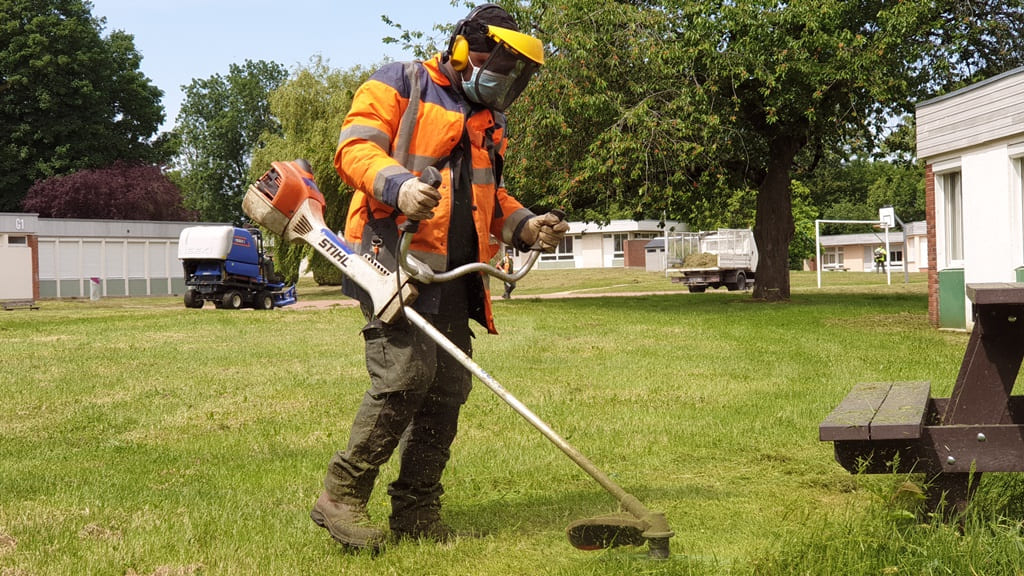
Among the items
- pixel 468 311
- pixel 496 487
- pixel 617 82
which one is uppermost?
pixel 617 82

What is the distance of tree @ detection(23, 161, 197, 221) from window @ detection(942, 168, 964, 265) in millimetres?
45907

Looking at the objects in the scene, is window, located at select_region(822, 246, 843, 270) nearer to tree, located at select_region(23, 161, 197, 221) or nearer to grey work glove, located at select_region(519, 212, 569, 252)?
tree, located at select_region(23, 161, 197, 221)

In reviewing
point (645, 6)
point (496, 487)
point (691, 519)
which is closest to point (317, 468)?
point (496, 487)

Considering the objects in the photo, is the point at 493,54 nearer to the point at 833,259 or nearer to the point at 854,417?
the point at 854,417

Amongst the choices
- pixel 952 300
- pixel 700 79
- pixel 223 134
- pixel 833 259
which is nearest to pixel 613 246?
pixel 833 259

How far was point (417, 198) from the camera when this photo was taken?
11.6ft

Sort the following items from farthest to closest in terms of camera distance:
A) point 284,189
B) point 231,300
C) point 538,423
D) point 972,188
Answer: point 231,300 < point 972,188 < point 284,189 < point 538,423

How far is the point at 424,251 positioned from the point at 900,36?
20.3m

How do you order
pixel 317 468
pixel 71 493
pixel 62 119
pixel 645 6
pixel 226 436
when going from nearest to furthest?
1. pixel 71 493
2. pixel 317 468
3. pixel 226 436
4. pixel 645 6
5. pixel 62 119

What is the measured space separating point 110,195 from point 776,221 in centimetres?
3925

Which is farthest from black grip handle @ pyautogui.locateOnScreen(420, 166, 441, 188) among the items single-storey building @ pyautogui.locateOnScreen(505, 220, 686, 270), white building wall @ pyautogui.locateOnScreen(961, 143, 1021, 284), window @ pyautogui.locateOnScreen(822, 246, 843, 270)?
window @ pyautogui.locateOnScreen(822, 246, 843, 270)

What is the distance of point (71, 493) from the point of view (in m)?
5.27

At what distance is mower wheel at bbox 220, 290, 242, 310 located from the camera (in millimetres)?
30016

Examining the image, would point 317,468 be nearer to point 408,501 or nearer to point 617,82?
point 408,501
